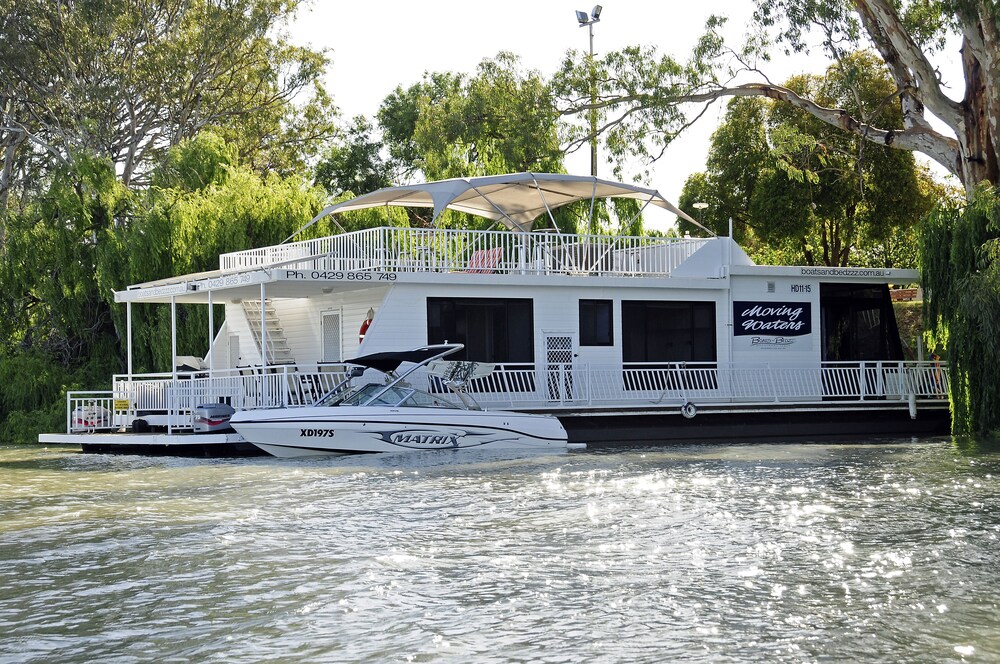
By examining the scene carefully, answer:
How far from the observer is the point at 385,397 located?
66.8ft

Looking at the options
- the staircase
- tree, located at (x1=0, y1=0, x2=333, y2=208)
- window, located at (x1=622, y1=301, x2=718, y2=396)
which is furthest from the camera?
tree, located at (x1=0, y1=0, x2=333, y2=208)

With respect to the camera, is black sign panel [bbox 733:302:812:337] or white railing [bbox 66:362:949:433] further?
black sign panel [bbox 733:302:812:337]

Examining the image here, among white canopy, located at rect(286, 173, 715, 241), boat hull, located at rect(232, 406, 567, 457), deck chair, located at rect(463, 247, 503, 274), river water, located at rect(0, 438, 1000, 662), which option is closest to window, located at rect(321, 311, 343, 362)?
white canopy, located at rect(286, 173, 715, 241)

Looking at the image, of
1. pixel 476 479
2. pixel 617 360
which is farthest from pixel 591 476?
pixel 617 360

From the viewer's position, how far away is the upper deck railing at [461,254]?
2321cm

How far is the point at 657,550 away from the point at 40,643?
17.6 ft

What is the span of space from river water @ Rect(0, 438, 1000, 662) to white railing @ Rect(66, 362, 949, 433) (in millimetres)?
4058

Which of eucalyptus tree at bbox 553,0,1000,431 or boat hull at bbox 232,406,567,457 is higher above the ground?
eucalyptus tree at bbox 553,0,1000,431

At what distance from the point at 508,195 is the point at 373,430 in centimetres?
987

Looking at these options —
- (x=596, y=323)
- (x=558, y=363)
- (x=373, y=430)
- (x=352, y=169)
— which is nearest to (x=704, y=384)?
(x=596, y=323)

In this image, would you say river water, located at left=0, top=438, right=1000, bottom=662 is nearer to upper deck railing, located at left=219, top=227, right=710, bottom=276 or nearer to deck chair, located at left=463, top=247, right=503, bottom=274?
upper deck railing, located at left=219, top=227, right=710, bottom=276

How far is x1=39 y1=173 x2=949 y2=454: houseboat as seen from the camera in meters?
22.3

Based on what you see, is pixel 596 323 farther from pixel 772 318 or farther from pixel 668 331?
pixel 772 318

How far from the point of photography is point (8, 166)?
43.5 meters
